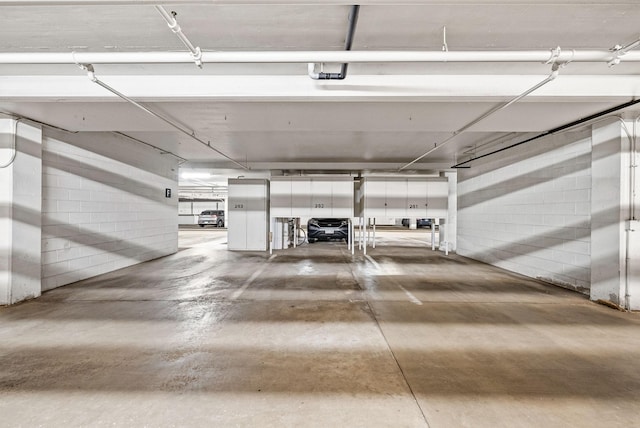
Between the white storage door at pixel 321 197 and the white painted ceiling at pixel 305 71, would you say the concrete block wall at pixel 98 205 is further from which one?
the white storage door at pixel 321 197

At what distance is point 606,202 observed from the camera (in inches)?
144

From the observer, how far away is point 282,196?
786 centimetres

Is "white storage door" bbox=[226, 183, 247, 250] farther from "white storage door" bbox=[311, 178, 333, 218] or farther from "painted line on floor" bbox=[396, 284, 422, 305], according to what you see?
"painted line on floor" bbox=[396, 284, 422, 305]

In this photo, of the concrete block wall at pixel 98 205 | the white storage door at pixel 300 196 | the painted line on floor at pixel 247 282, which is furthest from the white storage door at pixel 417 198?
the concrete block wall at pixel 98 205

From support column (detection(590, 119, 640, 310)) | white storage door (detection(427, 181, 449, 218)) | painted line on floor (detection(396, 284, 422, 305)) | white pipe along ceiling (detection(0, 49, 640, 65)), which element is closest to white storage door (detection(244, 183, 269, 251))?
white storage door (detection(427, 181, 449, 218))

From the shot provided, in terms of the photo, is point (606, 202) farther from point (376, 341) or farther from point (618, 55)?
point (376, 341)

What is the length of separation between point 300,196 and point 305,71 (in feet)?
16.6

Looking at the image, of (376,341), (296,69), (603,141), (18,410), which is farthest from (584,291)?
(18,410)

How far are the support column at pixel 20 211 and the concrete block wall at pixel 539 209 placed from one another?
7533 millimetres

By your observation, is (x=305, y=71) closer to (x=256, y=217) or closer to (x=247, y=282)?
(x=247, y=282)

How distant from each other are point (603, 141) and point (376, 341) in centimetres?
399

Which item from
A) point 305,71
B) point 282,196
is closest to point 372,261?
point 282,196

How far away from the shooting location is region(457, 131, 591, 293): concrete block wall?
13.5 feet

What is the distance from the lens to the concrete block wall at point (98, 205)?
13.6ft
